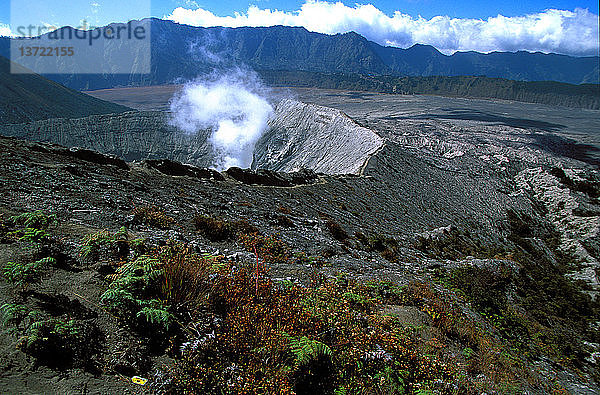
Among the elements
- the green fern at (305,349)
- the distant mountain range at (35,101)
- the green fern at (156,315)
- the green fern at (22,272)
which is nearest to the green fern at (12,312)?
the green fern at (22,272)

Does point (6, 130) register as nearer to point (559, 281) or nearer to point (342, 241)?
point (342, 241)

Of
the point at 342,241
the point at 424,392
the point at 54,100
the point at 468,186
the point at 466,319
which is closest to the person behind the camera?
the point at 424,392

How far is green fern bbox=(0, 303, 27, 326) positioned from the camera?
3.71m

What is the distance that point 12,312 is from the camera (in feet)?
12.2

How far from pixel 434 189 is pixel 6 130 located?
63.3 metres

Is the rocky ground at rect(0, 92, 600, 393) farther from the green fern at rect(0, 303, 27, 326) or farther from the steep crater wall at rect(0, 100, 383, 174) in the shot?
the steep crater wall at rect(0, 100, 383, 174)

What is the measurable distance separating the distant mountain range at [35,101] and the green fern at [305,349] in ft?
313

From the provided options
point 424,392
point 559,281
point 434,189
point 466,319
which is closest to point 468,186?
point 434,189

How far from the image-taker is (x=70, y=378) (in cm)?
339

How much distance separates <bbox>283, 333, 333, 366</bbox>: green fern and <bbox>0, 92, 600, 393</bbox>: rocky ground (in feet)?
5.19

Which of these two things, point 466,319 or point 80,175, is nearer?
point 466,319

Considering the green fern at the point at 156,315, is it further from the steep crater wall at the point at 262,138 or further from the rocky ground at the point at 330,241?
the steep crater wall at the point at 262,138

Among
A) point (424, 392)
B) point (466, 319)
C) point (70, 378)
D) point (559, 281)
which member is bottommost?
point (559, 281)

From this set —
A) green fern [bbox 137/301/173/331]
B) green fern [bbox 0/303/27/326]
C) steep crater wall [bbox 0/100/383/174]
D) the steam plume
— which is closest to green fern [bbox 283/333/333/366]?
green fern [bbox 137/301/173/331]
